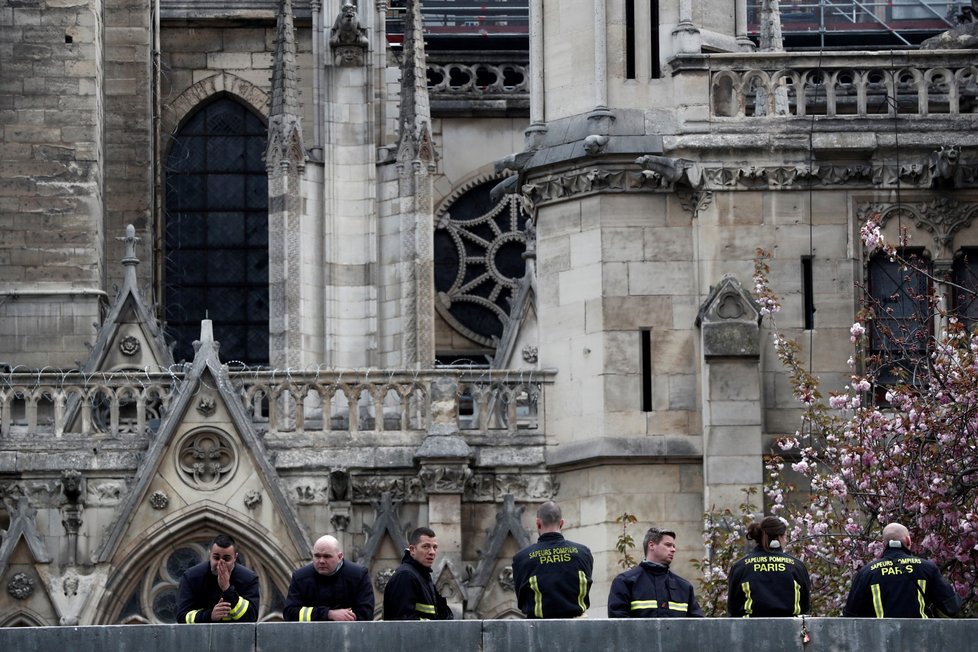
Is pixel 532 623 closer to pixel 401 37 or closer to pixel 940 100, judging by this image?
pixel 940 100

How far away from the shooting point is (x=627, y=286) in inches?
1521

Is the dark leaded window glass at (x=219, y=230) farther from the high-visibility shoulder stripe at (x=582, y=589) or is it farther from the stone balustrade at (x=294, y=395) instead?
the high-visibility shoulder stripe at (x=582, y=589)

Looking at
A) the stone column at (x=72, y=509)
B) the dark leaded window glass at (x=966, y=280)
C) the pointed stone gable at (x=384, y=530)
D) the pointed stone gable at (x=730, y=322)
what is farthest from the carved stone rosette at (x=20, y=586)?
the dark leaded window glass at (x=966, y=280)

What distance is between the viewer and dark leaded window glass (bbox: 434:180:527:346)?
1967 inches

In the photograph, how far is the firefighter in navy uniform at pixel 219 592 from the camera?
27.4 metres

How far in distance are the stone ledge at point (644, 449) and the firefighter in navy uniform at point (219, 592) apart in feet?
35.2

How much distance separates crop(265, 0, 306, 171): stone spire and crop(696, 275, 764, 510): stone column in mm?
8033

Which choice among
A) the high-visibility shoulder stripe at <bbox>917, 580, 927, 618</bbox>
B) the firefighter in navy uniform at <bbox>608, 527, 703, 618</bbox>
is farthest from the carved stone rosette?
the high-visibility shoulder stripe at <bbox>917, 580, 927, 618</bbox>

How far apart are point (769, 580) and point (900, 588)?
96 centimetres

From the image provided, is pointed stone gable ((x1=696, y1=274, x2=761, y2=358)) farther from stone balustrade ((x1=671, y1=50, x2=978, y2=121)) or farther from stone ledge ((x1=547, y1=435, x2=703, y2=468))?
stone balustrade ((x1=671, y1=50, x2=978, y2=121))

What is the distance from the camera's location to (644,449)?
125 feet

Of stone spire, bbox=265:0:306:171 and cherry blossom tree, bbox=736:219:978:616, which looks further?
stone spire, bbox=265:0:306:171

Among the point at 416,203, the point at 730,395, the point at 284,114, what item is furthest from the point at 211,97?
the point at 730,395

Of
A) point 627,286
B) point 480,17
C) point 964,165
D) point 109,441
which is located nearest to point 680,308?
point 627,286
